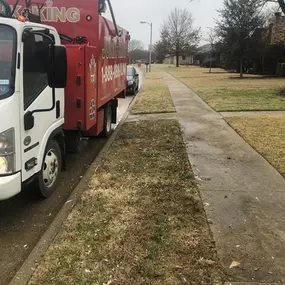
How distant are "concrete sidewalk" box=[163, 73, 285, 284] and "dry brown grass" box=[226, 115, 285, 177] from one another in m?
0.19

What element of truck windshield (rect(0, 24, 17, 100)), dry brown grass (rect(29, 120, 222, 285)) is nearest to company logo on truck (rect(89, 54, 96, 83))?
dry brown grass (rect(29, 120, 222, 285))

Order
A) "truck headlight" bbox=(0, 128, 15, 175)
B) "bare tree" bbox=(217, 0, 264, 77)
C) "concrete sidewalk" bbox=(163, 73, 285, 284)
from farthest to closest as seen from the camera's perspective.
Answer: "bare tree" bbox=(217, 0, 264, 77), "truck headlight" bbox=(0, 128, 15, 175), "concrete sidewalk" bbox=(163, 73, 285, 284)

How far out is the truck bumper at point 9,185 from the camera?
390 centimetres

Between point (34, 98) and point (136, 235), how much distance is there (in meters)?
1.96

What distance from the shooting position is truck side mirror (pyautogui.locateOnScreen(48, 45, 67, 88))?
14.5ft

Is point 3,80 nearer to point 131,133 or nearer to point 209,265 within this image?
point 209,265

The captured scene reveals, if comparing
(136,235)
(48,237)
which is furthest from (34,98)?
(136,235)

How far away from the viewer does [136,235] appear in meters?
4.12

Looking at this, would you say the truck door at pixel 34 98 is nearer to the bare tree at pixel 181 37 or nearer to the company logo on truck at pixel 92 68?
the company logo on truck at pixel 92 68

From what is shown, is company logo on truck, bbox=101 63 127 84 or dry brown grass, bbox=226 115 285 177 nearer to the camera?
dry brown grass, bbox=226 115 285 177

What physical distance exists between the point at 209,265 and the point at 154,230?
87cm

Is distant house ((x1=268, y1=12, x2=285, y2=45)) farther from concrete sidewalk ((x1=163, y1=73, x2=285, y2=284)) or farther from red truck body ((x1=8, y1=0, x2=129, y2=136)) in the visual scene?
red truck body ((x1=8, y1=0, x2=129, y2=136))

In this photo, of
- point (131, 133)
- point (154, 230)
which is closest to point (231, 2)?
point (131, 133)

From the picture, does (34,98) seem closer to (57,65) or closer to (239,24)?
(57,65)
